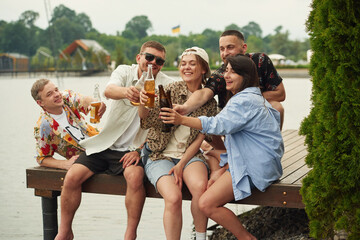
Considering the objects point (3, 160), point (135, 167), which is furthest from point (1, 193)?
point (135, 167)

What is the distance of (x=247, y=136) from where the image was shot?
12.1ft

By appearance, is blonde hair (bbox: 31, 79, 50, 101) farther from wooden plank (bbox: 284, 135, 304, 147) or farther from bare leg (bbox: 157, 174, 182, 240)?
wooden plank (bbox: 284, 135, 304, 147)

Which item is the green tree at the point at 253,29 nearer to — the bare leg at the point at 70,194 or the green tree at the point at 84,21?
the green tree at the point at 84,21

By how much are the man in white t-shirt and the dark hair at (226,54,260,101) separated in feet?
2.20

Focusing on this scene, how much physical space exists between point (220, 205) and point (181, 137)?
614 millimetres

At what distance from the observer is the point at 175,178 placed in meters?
3.90

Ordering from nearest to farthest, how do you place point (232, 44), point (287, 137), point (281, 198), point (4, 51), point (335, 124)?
point (335, 124), point (281, 198), point (232, 44), point (287, 137), point (4, 51)

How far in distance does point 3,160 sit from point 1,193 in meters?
3.15

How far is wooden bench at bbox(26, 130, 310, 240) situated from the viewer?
3.87 m

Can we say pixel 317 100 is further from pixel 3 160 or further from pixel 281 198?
pixel 3 160

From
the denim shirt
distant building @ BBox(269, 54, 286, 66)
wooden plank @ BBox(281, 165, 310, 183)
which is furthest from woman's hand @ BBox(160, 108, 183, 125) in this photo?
distant building @ BBox(269, 54, 286, 66)

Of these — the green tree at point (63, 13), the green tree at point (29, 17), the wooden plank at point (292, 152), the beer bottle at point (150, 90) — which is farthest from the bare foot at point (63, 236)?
the green tree at point (63, 13)

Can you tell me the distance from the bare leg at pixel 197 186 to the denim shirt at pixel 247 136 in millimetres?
244

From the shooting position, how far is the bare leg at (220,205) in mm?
3670
